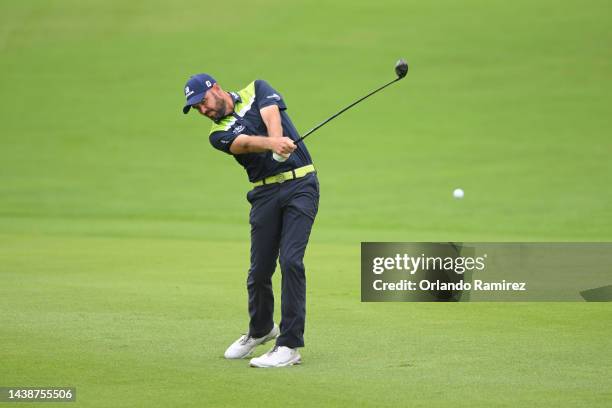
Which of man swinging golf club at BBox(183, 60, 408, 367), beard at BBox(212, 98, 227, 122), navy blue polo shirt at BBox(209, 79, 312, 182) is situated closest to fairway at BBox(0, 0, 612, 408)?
man swinging golf club at BBox(183, 60, 408, 367)

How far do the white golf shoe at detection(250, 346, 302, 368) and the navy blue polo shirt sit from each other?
1.07 m

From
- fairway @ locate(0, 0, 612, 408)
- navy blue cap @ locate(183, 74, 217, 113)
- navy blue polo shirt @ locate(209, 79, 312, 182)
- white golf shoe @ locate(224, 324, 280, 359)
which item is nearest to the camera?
fairway @ locate(0, 0, 612, 408)

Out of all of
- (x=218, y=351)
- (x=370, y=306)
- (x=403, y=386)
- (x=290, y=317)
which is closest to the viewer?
(x=403, y=386)

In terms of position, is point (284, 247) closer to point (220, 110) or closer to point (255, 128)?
point (255, 128)

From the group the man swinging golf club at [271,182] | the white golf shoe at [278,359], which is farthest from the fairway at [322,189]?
the man swinging golf club at [271,182]

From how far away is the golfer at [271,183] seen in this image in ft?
22.7

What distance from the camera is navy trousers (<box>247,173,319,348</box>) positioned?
697 centimetres

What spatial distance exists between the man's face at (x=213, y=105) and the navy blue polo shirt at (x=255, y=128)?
0.20 feet

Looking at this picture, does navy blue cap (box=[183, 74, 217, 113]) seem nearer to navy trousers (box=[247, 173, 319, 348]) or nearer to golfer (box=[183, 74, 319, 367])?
golfer (box=[183, 74, 319, 367])

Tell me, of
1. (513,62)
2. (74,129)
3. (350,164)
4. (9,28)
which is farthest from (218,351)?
(9,28)

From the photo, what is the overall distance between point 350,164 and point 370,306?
1463 cm

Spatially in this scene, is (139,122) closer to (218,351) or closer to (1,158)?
(1,158)

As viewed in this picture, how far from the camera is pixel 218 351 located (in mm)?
7508

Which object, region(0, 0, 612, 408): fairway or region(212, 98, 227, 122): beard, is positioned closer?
region(0, 0, 612, 408): fairway
